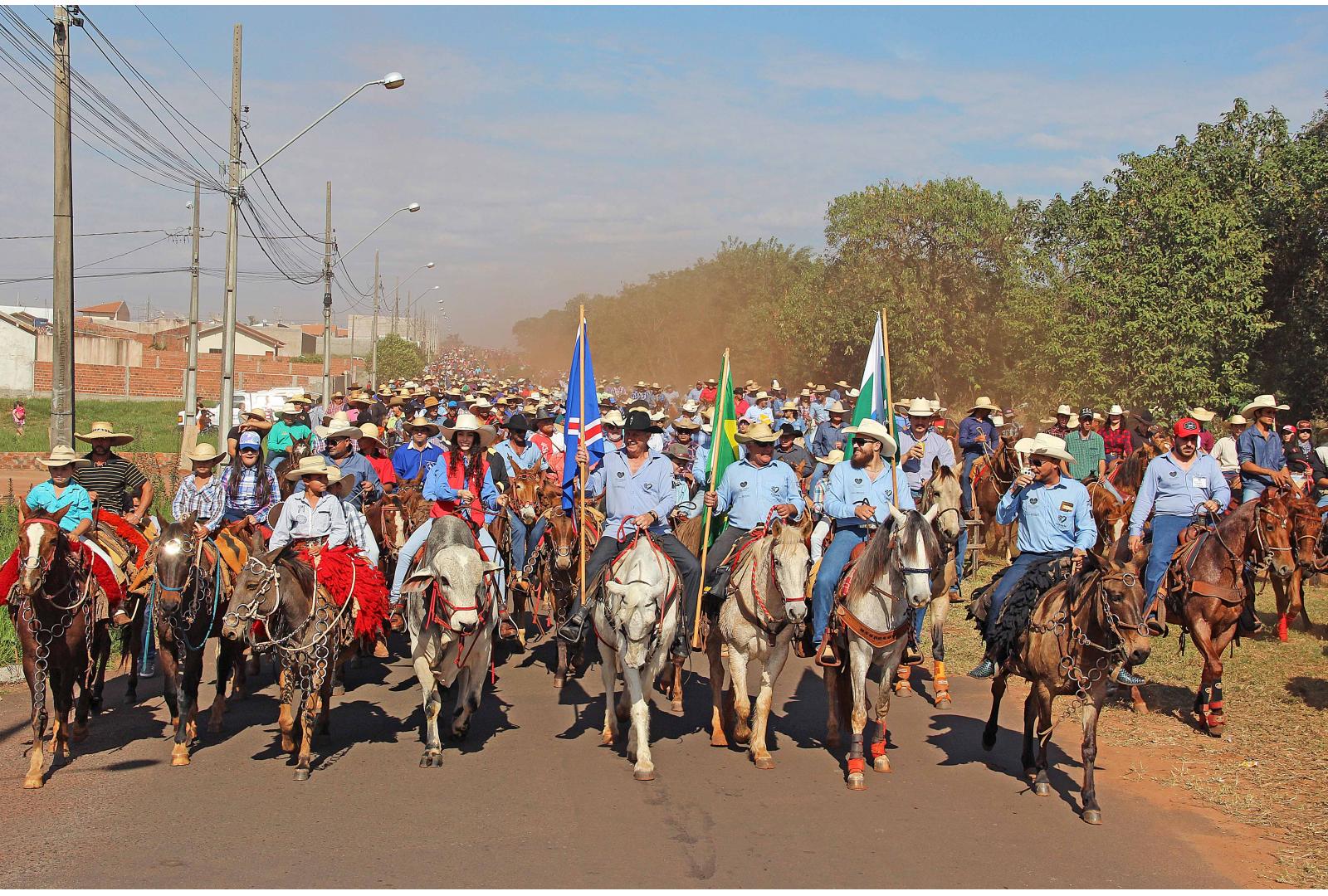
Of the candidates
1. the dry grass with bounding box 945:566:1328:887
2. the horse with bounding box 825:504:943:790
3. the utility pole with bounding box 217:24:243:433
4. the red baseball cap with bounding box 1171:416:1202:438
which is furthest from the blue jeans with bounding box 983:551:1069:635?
the utility pole with bounding box 217:24:243:433

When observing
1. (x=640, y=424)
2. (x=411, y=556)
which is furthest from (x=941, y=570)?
(x=411, y=556)

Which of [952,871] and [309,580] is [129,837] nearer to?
[309,580]

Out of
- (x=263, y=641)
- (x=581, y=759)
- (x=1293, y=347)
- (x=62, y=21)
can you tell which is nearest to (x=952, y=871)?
(x=581, y=759)

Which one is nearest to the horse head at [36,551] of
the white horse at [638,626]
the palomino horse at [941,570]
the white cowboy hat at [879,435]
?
the white horse at [638,626]

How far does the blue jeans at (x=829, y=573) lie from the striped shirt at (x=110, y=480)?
7.40 meters

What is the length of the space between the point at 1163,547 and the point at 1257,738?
197cm

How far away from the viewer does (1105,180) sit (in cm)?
3641

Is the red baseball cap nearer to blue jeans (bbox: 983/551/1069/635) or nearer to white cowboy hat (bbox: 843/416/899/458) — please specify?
blue jeans (bbox: 983/551/1069/635)

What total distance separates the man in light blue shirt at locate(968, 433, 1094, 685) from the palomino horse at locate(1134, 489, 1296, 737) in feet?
7.38

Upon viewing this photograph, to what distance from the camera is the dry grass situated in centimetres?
845

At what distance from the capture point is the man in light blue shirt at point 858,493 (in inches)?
398

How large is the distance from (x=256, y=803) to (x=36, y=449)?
104ft

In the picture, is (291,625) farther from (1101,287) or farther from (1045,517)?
(1101,287)

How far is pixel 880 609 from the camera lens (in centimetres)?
937
